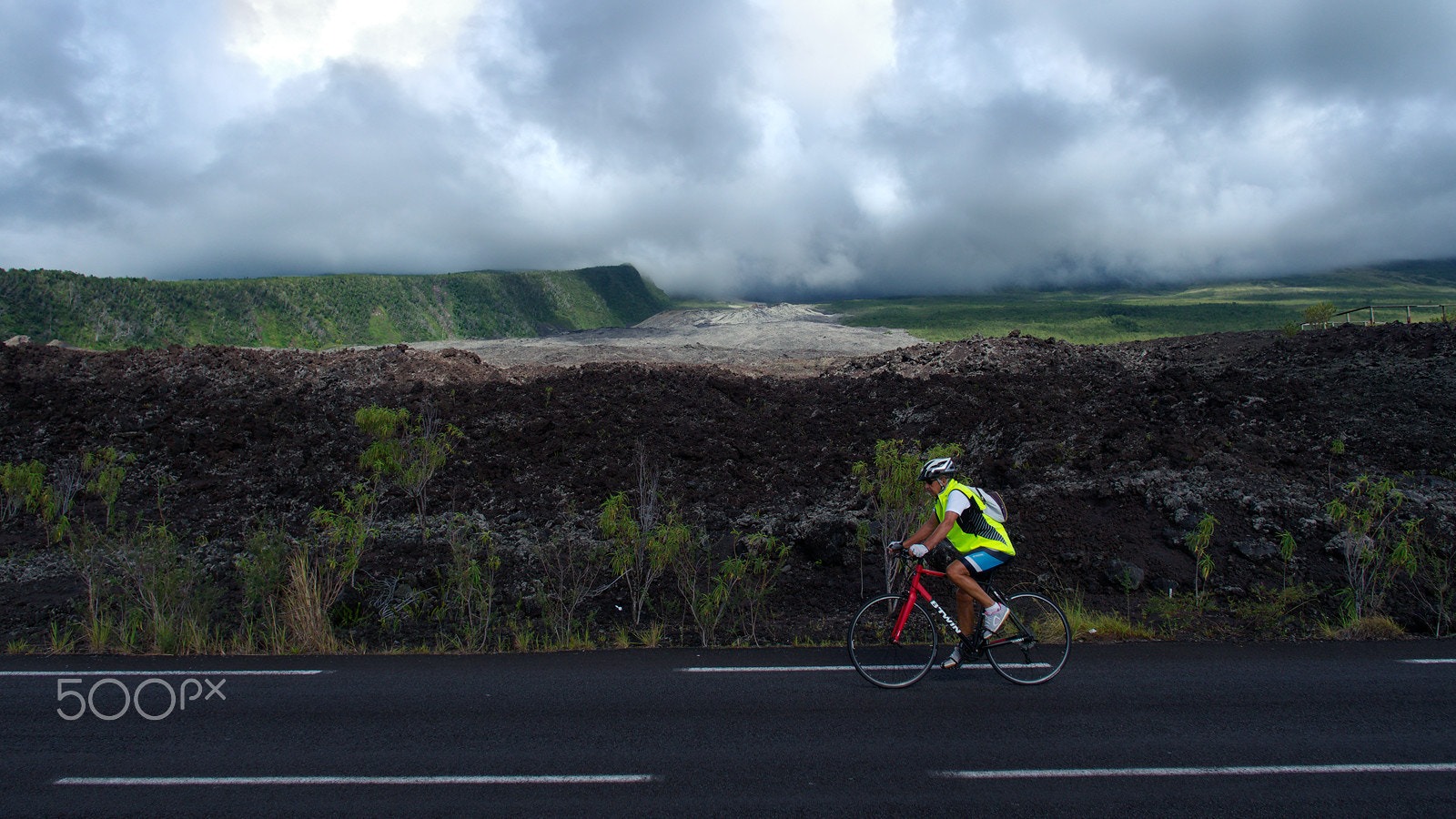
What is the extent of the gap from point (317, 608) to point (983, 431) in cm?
1353

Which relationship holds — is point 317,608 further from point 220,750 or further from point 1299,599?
point 1299,599

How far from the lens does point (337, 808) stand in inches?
191

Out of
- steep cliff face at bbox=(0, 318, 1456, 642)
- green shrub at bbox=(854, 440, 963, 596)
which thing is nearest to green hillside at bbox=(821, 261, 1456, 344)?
steep cliff face at bbox=(0, 318, 1456, 642)

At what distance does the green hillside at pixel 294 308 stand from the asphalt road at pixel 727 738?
79.3 m

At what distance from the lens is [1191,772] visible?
5.21 meters

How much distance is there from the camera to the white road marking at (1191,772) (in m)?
5.15

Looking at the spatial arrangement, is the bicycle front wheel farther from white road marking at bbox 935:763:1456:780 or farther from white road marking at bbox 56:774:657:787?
white road marking at bbox 56:774:657:787

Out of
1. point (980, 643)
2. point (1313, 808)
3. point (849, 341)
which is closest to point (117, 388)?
point (980, 643)

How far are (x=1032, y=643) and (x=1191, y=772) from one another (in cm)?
181

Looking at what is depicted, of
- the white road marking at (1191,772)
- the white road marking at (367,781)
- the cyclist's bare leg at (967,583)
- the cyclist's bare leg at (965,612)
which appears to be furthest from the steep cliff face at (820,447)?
the white road marking at (367,781)

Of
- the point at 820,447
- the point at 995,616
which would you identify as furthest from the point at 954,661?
the point at 820,447

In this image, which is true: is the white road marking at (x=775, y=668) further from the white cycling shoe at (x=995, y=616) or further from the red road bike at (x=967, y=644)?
the white cycling shoe at (x=995, y=616)

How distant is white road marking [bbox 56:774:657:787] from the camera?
5.14 m

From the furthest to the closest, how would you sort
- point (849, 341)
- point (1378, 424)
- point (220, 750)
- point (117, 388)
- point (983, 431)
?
point (849, 341) < point (117, 388) < point (983, 431) < point (1378, 424) < point (220, 750)
